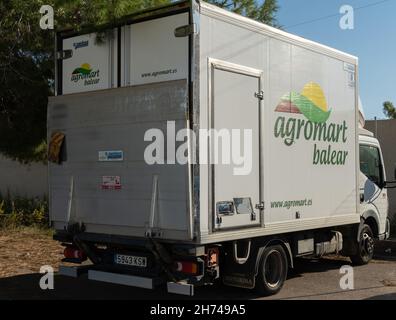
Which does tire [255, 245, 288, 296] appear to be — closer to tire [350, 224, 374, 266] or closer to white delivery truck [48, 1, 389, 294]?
white delivery truck [48, 1, 389, 294]

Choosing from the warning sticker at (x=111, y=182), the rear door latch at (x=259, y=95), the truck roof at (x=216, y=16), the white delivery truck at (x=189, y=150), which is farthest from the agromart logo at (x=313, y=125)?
the warning sticker at (x=111, y=182)

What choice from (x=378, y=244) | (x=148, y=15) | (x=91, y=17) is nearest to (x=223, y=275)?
(x=148, y=15)

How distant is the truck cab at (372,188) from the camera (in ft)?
31.8

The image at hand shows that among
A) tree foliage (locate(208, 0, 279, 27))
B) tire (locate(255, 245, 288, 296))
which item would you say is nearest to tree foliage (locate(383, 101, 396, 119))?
tree foliage (locate(208, 0, 279, 27))

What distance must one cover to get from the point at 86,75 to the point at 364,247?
5.69 meters

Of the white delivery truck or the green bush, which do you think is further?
the green bush

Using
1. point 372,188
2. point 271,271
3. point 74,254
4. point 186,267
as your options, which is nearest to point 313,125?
point 271,271

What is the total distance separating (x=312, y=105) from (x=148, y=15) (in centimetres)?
281

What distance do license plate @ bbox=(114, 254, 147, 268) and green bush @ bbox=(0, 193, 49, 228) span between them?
20.6ft

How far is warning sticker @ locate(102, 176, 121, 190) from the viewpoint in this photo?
22.4 ft

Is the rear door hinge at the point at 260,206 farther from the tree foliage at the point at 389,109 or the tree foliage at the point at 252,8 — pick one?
the tree foliage at the point at 389,109

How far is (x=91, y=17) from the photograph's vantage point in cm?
777

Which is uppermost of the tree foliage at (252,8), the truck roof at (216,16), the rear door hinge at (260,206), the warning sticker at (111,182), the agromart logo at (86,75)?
the tree foliage at (252,8)

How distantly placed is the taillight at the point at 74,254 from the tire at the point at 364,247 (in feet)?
15.7
